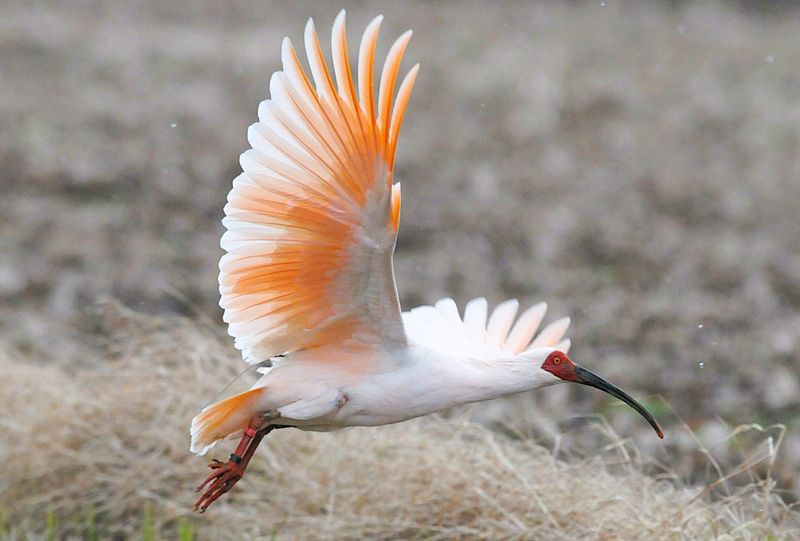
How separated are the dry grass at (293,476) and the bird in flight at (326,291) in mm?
842

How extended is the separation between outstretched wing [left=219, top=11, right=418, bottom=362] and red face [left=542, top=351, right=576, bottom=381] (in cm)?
43

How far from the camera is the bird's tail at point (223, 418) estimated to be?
359cm

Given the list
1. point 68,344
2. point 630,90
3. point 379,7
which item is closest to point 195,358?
point 68,344

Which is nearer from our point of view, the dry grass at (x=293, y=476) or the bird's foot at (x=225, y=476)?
the bird's foot at (x=225, y=476)

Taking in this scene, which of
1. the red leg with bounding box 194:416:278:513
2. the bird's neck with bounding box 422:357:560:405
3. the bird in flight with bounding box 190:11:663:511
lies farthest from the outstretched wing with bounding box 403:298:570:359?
the red leg with bounding box 194:416:278:513

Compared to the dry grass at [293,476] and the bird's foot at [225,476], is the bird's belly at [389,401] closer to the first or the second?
the bird's foot at [225,476]

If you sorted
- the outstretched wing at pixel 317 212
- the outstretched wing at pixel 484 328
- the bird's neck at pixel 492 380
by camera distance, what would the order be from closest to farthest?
the outstretched wing at pixel 317 212 → the bird's neck at pixel 492 380 → the outstretched wing at pixel 484 328

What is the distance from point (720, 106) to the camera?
457 inches

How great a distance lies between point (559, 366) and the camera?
352 centimetres

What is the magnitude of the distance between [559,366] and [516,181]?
6554 millimetres

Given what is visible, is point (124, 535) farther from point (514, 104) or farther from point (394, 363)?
point (514, 104)

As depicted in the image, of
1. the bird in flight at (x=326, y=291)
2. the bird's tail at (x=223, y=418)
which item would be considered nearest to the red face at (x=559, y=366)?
the bird in flight at (x=326, y=291)

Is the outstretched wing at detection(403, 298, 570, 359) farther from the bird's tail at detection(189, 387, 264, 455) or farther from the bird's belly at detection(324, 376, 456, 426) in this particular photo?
the bird's tail at detection(189, 387, 264, 455)

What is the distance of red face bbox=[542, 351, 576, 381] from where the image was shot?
138 inches
